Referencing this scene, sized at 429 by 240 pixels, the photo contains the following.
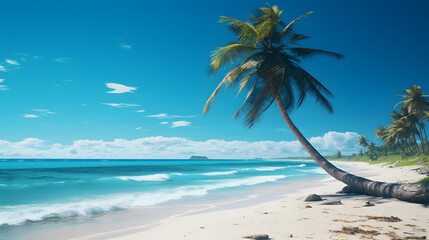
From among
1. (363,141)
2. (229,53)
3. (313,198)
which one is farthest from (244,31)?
(363,141)

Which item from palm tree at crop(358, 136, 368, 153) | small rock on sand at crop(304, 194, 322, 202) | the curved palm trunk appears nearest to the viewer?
the curved palm trunk

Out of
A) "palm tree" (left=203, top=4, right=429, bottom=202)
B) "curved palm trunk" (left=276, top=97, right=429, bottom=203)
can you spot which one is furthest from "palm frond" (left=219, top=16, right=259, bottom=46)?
"curved palm trunk" (left=276, top=97, right=429, bottom=203)

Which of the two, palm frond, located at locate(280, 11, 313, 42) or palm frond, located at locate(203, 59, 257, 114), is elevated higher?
palm frond, located at locate(280, 11, 313, 42)

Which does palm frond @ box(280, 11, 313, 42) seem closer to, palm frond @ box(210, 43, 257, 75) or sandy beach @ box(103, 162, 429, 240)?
palm frond @ box(210, 43, 257, 75)

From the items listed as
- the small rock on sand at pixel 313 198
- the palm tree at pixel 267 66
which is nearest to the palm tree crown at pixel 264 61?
the palm tree at pixel 267 66

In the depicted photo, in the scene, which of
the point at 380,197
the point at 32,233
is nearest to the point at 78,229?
the point at 32,233

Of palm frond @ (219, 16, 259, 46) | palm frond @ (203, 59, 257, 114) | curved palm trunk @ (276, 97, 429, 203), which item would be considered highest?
palm frond @ (219, 16, 259, 46)

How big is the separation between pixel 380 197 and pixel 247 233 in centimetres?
551

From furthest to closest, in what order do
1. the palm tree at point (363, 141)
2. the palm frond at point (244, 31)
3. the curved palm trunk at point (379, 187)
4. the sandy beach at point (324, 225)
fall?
the palm tree at point (363, 141) < the palm frond at point (244, 31) < the curved palm trunk at point (379, 187) < the sandy beach at point (324, 225)

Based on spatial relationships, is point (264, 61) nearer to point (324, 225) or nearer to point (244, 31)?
point (244, 31)

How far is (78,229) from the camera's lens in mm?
6422

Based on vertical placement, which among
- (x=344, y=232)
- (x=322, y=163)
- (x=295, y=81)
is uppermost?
(x=295, y=81)

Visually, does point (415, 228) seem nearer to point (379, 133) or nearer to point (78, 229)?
point (78, 229)

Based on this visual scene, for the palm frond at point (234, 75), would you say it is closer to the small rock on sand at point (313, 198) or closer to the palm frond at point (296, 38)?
the palm frond at point (296, 38)
